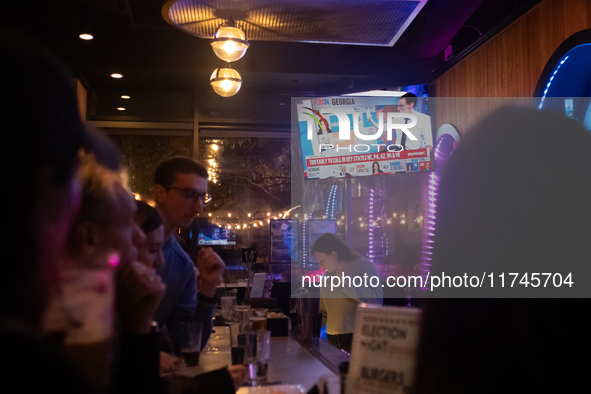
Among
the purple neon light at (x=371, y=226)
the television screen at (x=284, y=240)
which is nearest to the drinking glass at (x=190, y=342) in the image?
the television screen at (x=284, y=240)

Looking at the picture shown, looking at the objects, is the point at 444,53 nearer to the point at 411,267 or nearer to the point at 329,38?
the point at 329,38

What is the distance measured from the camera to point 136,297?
42.2 inches

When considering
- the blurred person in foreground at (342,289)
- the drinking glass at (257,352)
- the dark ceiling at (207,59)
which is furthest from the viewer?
the dark ceiling at (207,59)

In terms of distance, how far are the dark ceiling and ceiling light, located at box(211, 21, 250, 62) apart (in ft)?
3.73

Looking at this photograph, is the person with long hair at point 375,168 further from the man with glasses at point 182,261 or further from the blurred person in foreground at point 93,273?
the blurred person in foreground at point 93,273

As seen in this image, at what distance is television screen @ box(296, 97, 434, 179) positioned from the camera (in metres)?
4.46

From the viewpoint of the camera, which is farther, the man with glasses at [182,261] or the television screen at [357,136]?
the television screen at [357,136]

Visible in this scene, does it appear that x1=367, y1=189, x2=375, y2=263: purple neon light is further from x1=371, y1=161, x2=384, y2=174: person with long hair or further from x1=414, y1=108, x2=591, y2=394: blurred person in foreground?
x1=414, y1=108, x2=591, y2=394: blurred person in foreground

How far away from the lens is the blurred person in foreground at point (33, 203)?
44 centimetres

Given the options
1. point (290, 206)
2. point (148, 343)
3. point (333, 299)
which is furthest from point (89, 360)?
point (290, 206)

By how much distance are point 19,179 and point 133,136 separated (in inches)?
212

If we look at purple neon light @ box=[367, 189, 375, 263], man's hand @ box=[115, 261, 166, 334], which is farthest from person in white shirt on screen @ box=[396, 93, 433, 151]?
man's hand @ box=[115, 261, 166, 334]

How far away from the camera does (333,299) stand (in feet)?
12.0

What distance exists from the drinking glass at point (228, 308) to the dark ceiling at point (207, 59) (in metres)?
2.57
